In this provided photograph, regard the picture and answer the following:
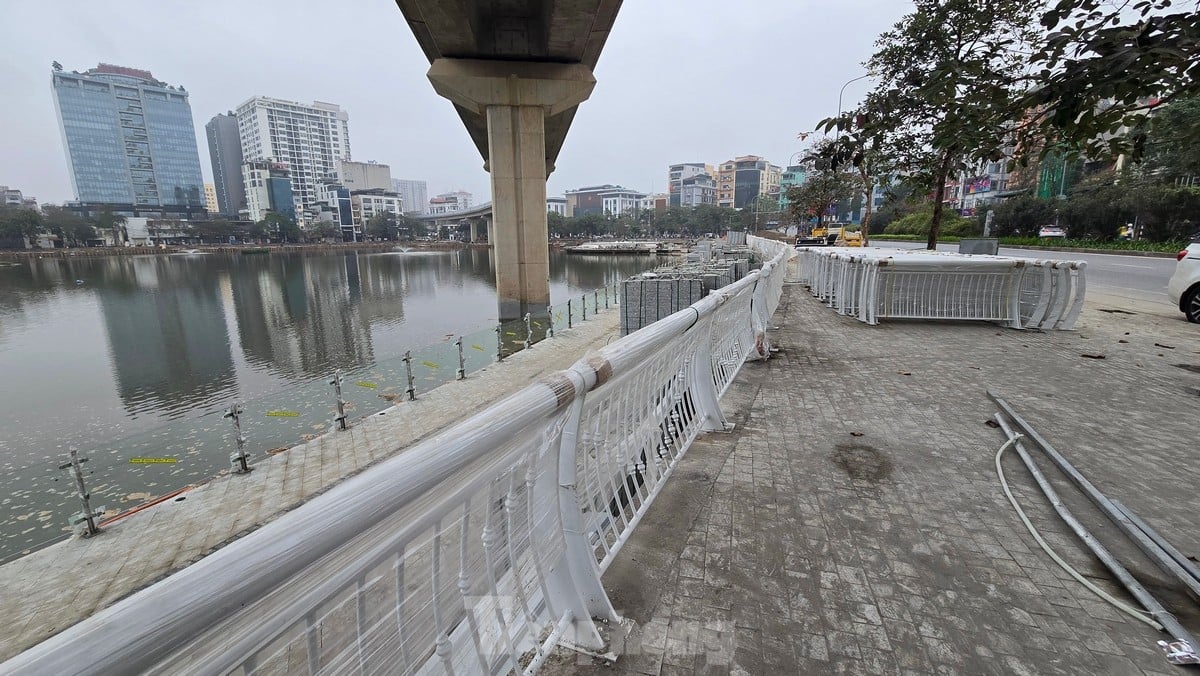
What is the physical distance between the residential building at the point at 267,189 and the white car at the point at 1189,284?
511 ft

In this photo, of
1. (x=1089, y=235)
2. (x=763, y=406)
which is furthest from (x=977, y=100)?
(x=1089, y=235)

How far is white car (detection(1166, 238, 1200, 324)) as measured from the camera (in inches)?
348

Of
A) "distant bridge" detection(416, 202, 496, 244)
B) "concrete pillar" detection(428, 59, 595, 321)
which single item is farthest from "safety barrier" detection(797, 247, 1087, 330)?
"distant bridge" detection(416, 202, 496, 244)

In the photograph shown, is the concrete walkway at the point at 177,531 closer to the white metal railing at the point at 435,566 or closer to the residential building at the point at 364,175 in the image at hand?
the white metal railing at the point at 435,566

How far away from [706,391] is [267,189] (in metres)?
162

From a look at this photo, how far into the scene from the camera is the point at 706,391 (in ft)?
14.4

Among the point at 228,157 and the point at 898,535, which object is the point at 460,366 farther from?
the point at 228,157

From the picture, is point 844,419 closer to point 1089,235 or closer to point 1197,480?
point 1197,480

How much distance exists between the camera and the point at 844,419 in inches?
185

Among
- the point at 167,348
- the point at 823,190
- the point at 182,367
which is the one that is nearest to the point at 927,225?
the point at 823,190

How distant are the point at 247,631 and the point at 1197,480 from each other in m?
5.42

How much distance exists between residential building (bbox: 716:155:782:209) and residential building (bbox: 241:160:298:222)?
119 m

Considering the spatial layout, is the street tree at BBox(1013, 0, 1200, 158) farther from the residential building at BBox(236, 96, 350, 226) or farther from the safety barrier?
the residential building at BBox(236, 96, 350, 226)

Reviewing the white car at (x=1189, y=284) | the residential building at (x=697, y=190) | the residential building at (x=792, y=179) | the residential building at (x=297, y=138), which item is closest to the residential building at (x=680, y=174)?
the residential building at (x=697, y=190)
